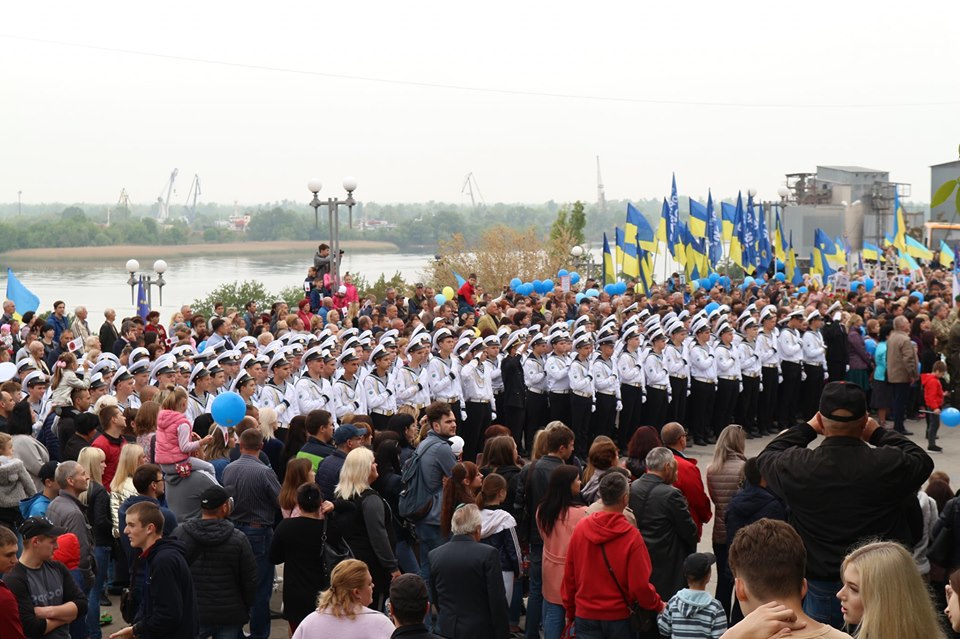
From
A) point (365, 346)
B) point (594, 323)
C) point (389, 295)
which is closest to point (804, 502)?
point (365, 346)

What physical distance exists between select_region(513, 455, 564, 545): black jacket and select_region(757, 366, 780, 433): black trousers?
9710 mm

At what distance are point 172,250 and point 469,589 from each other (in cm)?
6684

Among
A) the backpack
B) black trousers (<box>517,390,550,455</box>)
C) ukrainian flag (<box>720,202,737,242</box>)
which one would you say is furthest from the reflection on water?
the backpack

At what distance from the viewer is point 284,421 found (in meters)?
12.7

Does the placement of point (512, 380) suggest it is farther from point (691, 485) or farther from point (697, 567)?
point (697, 567)

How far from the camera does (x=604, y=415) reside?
1569 cm

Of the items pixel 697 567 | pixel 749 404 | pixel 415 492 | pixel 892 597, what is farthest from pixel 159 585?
pixel 749 404

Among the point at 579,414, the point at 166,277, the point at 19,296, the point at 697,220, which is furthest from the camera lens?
the point at 166,277

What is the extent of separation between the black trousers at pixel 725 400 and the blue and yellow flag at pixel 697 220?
13.3 m

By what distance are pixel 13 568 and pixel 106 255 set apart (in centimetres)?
5500

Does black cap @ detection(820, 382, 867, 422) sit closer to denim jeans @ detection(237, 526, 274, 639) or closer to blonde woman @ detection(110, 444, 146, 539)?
denim jeans @ detection(237, 526, 274, 639)

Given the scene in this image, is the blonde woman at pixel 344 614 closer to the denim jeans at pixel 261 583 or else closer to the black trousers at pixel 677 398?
the denim jeans at pixel 261 583

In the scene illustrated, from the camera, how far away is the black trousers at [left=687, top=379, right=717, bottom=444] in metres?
16.5

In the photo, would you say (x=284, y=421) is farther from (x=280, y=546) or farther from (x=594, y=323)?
(x=594, y=323)
